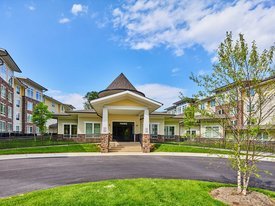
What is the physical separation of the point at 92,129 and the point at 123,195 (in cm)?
2145

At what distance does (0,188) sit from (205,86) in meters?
7.75

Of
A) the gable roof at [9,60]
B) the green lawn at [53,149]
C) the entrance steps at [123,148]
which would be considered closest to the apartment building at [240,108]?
the entrance steps at [123,148]

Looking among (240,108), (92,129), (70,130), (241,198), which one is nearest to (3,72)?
(70,130)

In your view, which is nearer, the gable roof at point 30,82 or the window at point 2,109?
the window at point 2,109

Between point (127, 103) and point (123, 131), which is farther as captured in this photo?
point (123, 131)

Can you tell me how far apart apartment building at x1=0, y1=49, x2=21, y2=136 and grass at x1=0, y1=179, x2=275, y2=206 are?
1134 inches

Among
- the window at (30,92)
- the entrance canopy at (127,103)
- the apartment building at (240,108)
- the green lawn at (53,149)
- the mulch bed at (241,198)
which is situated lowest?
the green lawn at (53,149)

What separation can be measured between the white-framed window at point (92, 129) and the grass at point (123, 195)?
19.9m

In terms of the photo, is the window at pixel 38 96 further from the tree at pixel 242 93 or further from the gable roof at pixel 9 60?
the tree at pixel 242 93

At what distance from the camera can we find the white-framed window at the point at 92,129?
1059 inches

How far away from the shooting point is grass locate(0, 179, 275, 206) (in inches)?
229

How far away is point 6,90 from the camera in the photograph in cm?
3444

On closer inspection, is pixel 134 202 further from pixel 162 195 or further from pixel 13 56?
pixel 13 56

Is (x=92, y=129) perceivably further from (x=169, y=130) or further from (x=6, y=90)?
(x=6, y=90)
